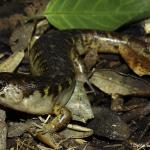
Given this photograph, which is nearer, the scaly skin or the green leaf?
the scaly skin

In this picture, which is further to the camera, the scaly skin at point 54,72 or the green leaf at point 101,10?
the green leaf at point 101,10

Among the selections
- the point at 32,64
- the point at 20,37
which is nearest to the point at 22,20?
the point at 20,37

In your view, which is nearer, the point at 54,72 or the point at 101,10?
the point at 54,72

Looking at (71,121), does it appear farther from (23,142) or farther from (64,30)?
(64,30)
